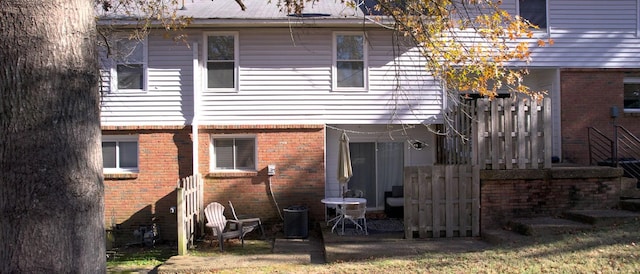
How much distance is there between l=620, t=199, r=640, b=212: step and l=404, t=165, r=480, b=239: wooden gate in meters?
2.91

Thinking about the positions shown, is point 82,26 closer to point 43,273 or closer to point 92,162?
point 92,162

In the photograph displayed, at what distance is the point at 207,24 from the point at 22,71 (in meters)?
9.53

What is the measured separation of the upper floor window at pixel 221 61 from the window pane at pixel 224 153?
137 centimetres

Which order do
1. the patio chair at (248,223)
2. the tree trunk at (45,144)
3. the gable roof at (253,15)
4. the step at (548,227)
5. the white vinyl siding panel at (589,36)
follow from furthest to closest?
the white vinyl siding panel at (589,36) < the gable roof at (253,15) < the patio chair at (248,223) < the step at (548,227) < the tree trunk at (45,144)

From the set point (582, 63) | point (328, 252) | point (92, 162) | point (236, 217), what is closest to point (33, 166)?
point (92, 162)

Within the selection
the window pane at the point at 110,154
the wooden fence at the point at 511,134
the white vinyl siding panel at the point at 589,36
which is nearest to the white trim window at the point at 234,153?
the window pane at the point at 110,154

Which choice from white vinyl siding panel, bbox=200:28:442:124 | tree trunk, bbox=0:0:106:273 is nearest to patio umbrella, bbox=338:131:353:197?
white vinyl siding panel, bbox=200:28:442:124

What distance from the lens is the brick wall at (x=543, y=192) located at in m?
9.78

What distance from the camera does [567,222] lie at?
917cm

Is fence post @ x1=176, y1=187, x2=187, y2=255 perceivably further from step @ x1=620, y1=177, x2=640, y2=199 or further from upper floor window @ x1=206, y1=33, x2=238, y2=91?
step @ x1=620, y1=177, x2=640, y2=199

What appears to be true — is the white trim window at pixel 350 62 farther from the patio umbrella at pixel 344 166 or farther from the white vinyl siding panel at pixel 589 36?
the white vinyl siding panel at pixel 589 36

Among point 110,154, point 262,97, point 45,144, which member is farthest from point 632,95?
point 45,144

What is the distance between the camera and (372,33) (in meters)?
12.2

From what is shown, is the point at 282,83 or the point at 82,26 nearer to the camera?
the point at 82,26
